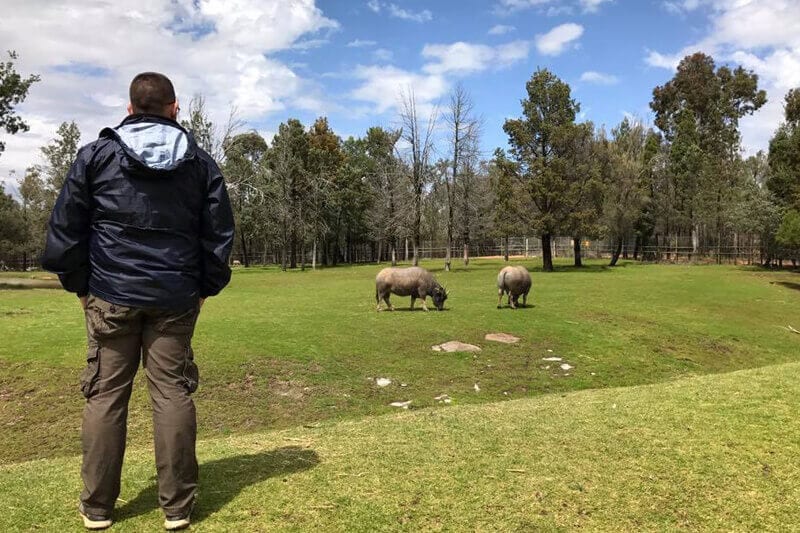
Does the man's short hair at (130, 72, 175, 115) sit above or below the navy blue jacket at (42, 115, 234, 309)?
above

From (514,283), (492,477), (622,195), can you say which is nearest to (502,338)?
(514,283)

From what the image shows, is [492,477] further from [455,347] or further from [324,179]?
[324,179]

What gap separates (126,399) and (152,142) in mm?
1489

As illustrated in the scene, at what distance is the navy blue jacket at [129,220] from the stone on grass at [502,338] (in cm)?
1150

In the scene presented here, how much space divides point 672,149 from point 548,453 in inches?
2199

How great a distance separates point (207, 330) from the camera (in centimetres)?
1395

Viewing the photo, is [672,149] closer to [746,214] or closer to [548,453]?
[746,214]

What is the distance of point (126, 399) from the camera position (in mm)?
3338

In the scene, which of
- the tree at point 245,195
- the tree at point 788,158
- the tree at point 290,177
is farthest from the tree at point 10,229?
the tree at point 788,158

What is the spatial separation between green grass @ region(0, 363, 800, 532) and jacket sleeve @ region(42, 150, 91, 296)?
4.68 ft

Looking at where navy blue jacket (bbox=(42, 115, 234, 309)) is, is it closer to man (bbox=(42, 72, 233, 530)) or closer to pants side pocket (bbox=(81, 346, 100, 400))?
man (bbox=(42, 72, 233, 530))

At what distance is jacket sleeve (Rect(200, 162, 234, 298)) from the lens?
3.41 metres

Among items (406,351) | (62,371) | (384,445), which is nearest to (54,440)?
(62,371)

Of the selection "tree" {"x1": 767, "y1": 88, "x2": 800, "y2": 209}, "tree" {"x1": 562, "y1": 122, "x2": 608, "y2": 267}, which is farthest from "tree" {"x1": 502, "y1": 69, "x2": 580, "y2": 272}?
"tree" {"x1": 767, "y1": 88, "x2": 800, "y2": 209}
